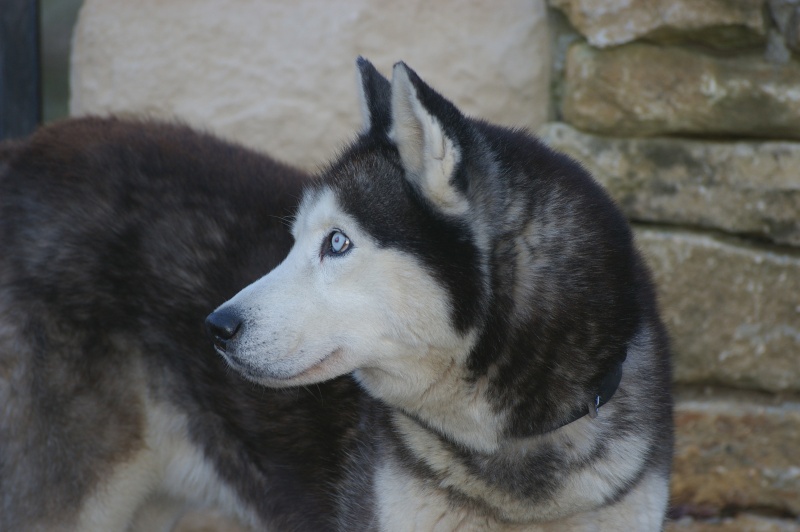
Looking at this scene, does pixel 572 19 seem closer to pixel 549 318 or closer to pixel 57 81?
pixel 549 318

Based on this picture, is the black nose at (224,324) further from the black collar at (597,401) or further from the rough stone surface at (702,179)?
the rough stone surface at (702,179)

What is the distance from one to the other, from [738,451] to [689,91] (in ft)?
4.34

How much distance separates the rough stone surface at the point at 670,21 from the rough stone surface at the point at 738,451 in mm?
1300

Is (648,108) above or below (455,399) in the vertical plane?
above

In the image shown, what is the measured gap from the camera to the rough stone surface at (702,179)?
3416 millimetres

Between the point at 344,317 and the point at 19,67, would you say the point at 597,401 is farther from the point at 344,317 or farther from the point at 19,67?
the point at 19,67

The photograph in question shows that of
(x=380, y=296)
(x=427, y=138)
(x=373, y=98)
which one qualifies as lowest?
(x=380, y=296)

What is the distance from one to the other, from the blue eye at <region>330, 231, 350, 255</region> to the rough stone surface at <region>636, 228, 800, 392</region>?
1.51 meters

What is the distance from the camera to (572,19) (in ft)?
11.3

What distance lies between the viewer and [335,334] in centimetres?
227

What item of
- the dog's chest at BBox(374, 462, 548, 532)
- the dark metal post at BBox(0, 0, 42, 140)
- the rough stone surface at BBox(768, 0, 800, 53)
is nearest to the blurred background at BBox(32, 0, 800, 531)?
the rough stone surface at BBox(768, 0, 800, 53)

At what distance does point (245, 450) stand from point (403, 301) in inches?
39.0

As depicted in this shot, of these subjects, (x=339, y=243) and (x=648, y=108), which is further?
(x=648, y=108)

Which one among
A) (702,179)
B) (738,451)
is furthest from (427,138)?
(738,451)
